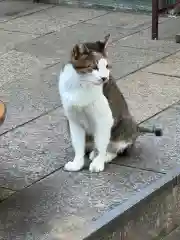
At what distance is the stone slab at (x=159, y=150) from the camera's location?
5035 mm

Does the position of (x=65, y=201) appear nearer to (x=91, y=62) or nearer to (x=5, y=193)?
(x=5, y=193)

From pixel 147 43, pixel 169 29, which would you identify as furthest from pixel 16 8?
pixel 147 43

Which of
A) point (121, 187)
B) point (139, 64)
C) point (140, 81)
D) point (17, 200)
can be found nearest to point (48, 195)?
point (17, 200)

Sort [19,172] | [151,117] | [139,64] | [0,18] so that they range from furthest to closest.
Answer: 1. [0,18]
2. [139,64]
3. [151,117]
4. [19,172]

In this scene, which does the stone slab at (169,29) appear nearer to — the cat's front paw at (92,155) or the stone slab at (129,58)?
the stone slab at (129,58)

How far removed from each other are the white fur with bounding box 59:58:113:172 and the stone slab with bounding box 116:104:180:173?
0.35 m

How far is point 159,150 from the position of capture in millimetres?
5281

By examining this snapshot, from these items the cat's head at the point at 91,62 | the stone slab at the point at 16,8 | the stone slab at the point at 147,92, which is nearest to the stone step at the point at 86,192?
the stone slab at the point at 147,92

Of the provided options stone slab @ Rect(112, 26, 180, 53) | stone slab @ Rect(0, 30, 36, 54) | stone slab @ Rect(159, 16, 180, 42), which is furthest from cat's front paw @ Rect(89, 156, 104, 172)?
stone slab @ Rect(159, 16, 180, 42)

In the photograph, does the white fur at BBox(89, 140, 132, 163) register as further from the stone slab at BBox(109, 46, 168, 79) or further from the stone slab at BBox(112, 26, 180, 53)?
the stone slab at BBox(112, 26, 180, 53)

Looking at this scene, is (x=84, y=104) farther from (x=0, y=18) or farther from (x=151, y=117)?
(x=0, y=18)

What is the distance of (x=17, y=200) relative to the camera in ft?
15.0

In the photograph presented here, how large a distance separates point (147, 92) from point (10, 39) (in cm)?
269

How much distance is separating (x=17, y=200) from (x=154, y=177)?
1.00 metres
